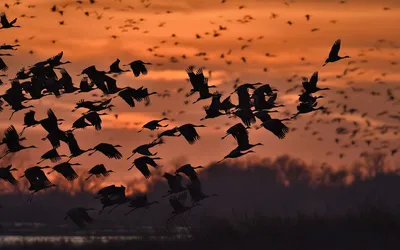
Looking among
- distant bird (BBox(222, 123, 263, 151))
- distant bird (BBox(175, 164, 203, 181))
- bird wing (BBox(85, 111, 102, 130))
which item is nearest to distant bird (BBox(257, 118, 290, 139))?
distant bird (BBox(222, 123, 263, 151))

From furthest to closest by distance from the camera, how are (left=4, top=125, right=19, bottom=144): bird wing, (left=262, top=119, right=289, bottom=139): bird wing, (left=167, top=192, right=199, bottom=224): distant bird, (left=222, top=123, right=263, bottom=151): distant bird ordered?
(left=167, top=192, right=199, bottom=224): distant bird < (left=4, top=125, right=19, bottom=144): bird wing < (left=222, top=123, right=263, bottom=151): distant bird < (left=262, top=119, right=289, bottom=139): bird wing

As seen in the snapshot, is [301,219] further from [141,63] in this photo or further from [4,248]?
[141,63]

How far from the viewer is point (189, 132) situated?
35.4 m

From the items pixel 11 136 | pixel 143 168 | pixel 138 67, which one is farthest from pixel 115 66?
pixel 11 136

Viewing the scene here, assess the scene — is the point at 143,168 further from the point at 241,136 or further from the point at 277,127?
the point at 277,127

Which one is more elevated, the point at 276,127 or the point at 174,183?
the point at 276,127

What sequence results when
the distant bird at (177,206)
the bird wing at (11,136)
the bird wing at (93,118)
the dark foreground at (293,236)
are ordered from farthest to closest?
1. the dark foreground at (293,236)
2. the bird wing at (93,118)
3. the distant bird at (177,206)
4. the bird wing at (11,136)

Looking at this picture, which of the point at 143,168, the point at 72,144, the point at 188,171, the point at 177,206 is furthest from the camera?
the point at 177,206

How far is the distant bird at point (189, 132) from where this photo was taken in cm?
3509

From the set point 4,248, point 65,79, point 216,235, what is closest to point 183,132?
point 65,79

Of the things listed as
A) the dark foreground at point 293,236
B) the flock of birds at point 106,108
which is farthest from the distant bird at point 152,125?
the dark foreground at point 293,236

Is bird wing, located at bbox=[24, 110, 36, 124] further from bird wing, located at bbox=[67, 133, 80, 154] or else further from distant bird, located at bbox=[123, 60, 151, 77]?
distant bird, located at bbox=[123, 60, 151, 77]

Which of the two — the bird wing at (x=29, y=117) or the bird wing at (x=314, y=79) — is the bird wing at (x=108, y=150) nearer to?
the bird wing at (x=29, y=117)

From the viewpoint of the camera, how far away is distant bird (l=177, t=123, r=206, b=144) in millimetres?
35094
